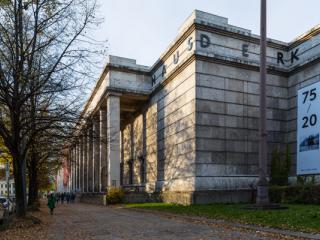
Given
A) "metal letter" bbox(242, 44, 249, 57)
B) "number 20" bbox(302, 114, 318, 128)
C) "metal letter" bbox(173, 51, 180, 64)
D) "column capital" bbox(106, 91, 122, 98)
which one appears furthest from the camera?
"column capital" bbox(106, 91, 122, 98)

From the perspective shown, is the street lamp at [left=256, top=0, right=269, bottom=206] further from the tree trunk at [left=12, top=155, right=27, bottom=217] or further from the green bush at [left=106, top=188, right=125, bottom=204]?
the green bush at [left=106, top=188, right=125, bottom=204]

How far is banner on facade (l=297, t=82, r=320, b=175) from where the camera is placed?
26859 mm

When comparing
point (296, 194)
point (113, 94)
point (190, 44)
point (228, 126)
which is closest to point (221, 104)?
point (228, 126)

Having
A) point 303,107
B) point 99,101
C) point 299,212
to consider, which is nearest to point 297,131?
point 303,107

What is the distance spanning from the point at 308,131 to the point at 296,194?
20.8 ft

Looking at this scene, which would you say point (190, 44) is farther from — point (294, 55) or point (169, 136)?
point (169, 136)

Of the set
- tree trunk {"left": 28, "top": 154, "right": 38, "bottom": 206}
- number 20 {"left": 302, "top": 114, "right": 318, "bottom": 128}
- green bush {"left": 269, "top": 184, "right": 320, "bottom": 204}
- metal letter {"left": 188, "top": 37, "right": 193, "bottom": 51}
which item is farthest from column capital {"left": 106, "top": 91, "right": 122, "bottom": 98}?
green bush {"left": 269, "top": 184, "right": 320, "bottom": 204}

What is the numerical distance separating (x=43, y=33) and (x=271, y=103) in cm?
1816

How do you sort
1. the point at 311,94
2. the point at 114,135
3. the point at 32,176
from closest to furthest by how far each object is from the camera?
the point at 311,94 < the point at 32,176 < the point at 114,135

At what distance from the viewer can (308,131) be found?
2766cm

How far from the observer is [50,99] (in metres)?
22.2

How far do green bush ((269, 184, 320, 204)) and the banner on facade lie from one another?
13.3ft

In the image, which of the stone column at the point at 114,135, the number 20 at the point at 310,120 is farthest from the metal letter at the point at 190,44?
the stone column at the point at 114,135

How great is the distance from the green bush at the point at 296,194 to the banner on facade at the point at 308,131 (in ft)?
13.3
